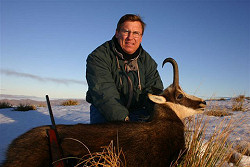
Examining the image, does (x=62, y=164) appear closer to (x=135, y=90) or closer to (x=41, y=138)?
(x=41, y=138)

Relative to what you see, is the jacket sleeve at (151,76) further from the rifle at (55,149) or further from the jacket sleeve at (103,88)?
the rifle at (55,149)

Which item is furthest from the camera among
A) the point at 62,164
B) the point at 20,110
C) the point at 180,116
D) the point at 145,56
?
the point at 20,110

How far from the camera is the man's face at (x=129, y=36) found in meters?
4.64

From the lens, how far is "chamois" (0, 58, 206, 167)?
7.55 feet

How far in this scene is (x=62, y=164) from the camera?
2.14 meters

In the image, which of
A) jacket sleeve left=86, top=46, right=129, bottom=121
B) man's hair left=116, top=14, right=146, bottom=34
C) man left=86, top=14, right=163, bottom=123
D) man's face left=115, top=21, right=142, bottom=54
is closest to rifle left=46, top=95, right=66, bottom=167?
jacket sleeve left=86, top=46, right=129, bottom=121

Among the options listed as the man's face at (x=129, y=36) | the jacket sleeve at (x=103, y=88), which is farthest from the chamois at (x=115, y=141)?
the man's face at (x=129, y=36)

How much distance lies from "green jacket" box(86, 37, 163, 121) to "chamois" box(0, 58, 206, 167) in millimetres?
975

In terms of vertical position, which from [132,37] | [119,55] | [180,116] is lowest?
[180,116]

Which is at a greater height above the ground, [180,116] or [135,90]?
[135,90]

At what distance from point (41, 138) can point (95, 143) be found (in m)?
0.69

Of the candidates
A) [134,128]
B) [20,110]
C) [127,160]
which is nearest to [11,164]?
[127,160]

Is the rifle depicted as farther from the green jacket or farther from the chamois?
the green jacket

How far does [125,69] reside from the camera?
4641 millimetres
